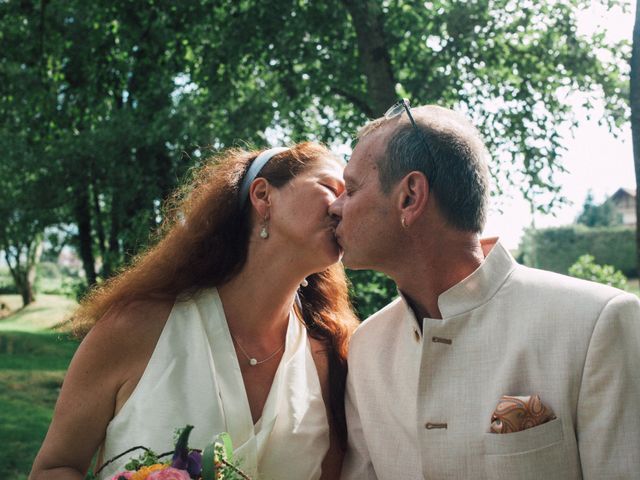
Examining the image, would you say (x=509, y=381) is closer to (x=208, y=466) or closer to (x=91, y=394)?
(x=208, y=466)

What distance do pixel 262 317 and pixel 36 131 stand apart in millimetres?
12066

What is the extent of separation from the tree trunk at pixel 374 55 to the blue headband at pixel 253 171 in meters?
5.30

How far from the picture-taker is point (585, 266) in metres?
11.6

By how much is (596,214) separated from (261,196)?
67171 millimetres

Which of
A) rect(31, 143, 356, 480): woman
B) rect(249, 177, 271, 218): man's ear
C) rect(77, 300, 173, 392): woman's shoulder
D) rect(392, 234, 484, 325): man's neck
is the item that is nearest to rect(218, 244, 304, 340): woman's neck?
rect(31, 143, 356, 480): woman

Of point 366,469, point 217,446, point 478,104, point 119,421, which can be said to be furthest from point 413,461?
point 478,104

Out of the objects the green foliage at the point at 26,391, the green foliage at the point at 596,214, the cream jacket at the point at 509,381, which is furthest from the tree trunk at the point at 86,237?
the green foliage at the point at 596,214

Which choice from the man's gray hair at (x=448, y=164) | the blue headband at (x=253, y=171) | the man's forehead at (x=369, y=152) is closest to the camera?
the man's gray hair at (x=448, y=164)

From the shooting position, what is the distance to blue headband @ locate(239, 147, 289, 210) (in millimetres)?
3789

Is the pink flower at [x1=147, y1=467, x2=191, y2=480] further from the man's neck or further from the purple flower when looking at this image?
the man's neck

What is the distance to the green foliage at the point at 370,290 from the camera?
9039mm

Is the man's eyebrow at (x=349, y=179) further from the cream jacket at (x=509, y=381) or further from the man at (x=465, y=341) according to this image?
the cream jacket at (x=509, y=381)

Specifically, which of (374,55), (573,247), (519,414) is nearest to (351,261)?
(519,414)

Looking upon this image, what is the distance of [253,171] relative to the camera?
381 cm
